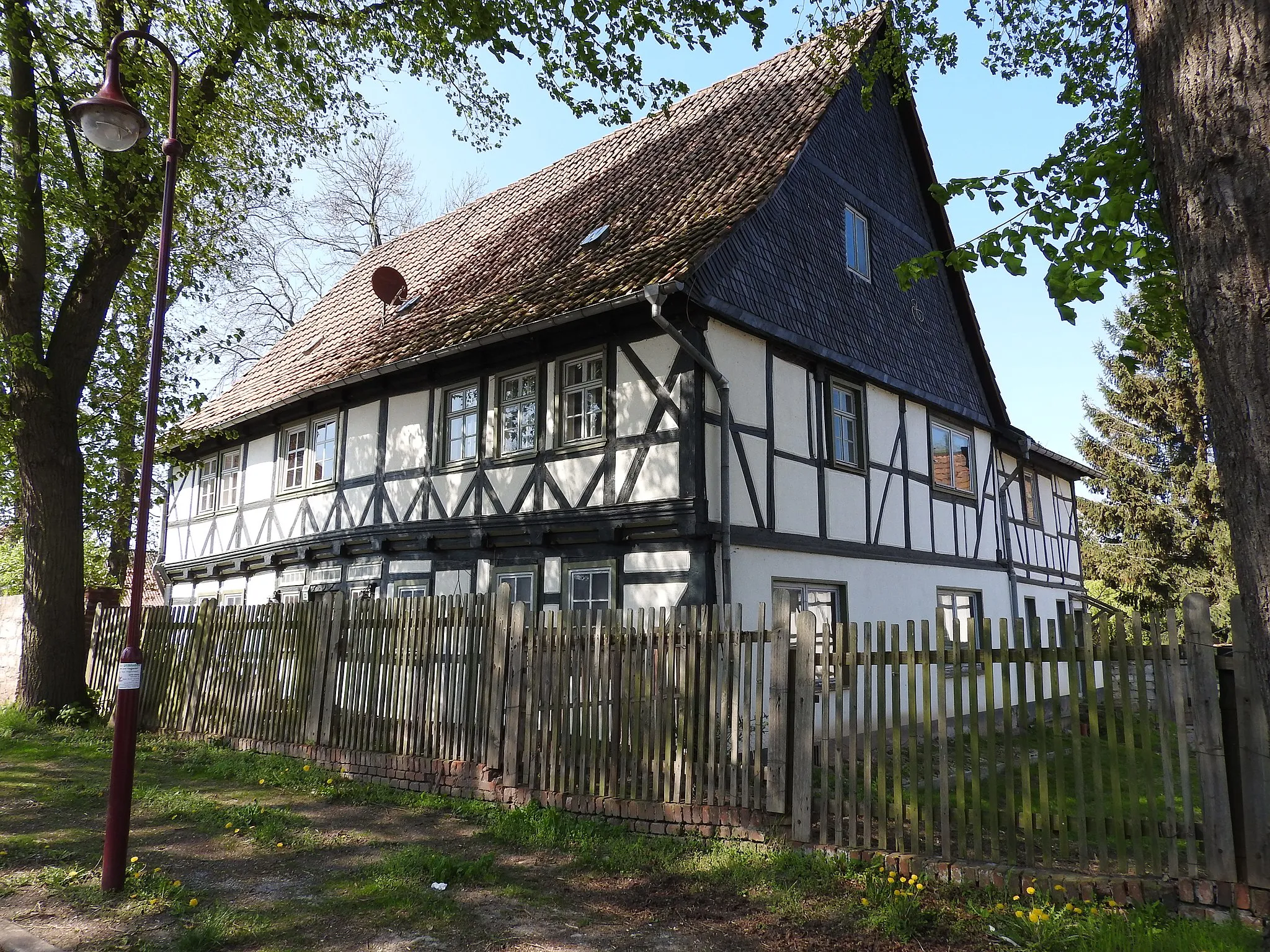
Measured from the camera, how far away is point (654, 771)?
7484mm

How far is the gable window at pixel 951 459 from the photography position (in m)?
15.5

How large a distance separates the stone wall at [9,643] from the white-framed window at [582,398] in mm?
9540

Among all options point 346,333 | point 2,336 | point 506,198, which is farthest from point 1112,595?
point 2,336

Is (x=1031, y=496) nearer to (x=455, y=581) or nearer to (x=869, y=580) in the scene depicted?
(x=869, y=580)

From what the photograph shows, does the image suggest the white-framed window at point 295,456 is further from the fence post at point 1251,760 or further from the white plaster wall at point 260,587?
the fence post at point 1251,760

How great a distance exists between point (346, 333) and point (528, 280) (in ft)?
19.3

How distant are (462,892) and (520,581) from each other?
6217 mm

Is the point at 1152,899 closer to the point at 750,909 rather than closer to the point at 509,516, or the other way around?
the point at 750,909

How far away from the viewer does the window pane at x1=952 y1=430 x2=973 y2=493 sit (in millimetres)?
16234

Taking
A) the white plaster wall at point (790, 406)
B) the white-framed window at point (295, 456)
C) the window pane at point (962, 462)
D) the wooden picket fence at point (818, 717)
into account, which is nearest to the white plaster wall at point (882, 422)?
the white plaster wall at point (790, 406)

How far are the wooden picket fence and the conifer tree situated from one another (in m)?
19.9

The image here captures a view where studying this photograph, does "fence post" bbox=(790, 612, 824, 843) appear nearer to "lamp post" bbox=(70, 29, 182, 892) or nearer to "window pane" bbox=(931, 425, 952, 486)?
"lamp post" bbox=(70, 29, 182, 892)

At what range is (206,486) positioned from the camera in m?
19.5

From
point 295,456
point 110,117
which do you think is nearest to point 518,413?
point 295,456
